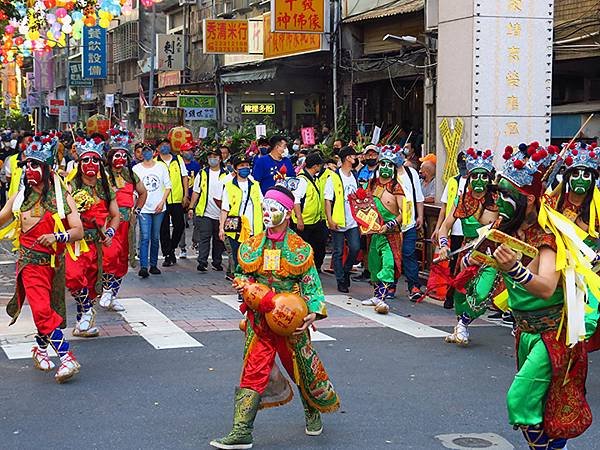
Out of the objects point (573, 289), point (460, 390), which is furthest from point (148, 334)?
point (573, 289)

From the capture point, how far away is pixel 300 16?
75.4ft

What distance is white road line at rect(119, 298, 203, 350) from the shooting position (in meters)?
9.56

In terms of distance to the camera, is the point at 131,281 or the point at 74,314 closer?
the point at 74,314

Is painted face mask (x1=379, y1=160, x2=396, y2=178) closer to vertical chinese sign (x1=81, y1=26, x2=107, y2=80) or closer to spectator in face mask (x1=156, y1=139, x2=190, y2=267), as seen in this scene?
spectator in face mask (x1=156, y1=139, x2=190, y2=267)

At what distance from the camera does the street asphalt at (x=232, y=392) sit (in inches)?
259

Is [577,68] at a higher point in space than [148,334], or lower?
higher

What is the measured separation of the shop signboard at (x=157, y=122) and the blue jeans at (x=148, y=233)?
10937mm

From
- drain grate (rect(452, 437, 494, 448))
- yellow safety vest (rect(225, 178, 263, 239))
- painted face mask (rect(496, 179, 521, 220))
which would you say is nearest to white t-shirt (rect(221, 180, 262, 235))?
yellow safety vest (rect(225, 178, 263, 239))

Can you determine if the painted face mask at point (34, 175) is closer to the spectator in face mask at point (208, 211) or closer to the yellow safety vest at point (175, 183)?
the spectator in face mask at point (208, 211)

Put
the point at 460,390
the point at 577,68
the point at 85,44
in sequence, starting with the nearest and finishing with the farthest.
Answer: the point at 460,390 → the point at 577,68 → the point at 85,44

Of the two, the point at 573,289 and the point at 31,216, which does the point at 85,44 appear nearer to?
the point at 31,216

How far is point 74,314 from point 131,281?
2.74 meters

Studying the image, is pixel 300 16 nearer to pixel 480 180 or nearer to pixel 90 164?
pixel 90 164

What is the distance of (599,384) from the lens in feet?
26.8
